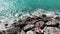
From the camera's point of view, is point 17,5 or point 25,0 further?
point 25,0

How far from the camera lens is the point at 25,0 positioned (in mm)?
55969

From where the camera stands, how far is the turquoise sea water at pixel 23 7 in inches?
1763

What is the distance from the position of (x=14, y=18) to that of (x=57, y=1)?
703 inches

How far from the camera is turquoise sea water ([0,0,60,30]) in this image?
1763 inches

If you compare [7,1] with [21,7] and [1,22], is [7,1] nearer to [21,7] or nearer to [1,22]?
[21,7]

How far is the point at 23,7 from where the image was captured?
50.4 m

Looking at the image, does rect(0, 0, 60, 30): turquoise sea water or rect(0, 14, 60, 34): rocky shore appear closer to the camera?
rect(0, 14, 60, 34): rocky shore

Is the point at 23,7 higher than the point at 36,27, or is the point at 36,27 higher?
the point at 23,7

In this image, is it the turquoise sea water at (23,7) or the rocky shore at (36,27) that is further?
the turquoise sea water at (23,7)

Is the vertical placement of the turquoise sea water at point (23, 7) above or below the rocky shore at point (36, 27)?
above

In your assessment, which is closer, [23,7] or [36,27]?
[36,27]

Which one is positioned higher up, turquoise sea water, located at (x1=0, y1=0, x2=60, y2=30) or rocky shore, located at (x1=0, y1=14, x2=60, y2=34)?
turquoise sea water, located at (x1=0, y1=0, x2=60, y2=30)

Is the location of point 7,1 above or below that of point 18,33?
above

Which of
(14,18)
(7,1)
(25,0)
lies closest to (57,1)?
(25,0)
